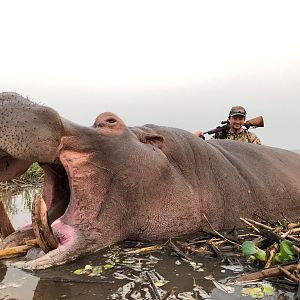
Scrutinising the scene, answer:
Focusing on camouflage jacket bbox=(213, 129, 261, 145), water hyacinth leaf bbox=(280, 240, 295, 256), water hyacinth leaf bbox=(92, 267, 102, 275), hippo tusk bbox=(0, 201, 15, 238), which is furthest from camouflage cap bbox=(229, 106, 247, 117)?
water hyacinth leaf bbox=(92, 267, 102, 275)

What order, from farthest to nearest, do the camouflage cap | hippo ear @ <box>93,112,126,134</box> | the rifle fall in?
the rifle < the camouflage cap < hippo ear @ <box>93,112,126,134</box>

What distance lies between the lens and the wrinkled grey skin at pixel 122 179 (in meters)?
2.47

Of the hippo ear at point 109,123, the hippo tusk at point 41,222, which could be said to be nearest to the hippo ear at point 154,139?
the hippo ear at point 109,123

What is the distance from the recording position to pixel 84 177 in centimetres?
267

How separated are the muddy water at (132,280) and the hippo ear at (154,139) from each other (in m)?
0.89

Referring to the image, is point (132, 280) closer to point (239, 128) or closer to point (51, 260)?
point (51, 260)

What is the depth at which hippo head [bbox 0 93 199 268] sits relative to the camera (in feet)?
7.89

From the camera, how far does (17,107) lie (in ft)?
8.05

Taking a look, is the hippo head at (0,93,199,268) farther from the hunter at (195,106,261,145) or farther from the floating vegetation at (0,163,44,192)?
the floating vegetation at (0,163,44,192)

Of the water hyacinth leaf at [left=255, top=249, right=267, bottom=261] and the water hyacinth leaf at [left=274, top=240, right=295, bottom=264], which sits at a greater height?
the water hyacinth leaf at [left=274, top=240, right=295, bottom=264]

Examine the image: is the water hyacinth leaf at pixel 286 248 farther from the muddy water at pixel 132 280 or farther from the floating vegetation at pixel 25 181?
the floating vegetation at pixel 25 181

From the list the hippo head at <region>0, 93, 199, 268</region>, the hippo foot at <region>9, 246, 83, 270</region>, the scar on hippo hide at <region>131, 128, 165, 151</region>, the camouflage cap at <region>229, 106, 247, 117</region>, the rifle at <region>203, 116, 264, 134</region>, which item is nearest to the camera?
the hippo foot at <region>9, 246, 83, 270</region>

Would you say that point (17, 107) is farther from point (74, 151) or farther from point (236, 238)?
point (236, 238)

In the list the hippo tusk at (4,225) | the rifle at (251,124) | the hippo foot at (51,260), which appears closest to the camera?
the hippo foot at (51,260)
